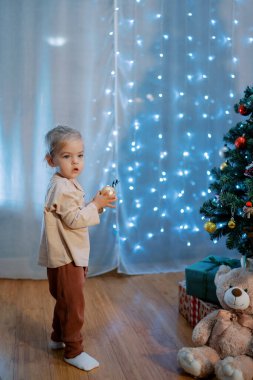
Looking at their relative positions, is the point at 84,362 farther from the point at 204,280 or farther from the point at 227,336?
the point at 204,280

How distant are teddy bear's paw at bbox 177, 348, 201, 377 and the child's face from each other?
0.91 m

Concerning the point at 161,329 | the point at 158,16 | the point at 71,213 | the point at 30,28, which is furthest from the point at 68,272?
the point at 158,16

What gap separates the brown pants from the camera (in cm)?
204

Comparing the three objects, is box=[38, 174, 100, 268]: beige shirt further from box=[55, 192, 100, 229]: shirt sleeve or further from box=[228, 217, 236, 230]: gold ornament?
box=[228, 217, 236, 230]: gold ornament

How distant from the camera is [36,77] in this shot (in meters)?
3.09

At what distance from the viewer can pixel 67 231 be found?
2033 millimetres

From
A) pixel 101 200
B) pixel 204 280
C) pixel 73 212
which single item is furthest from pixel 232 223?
pixel 73 212

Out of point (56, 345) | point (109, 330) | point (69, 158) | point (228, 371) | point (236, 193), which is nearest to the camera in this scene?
point (228, 371)

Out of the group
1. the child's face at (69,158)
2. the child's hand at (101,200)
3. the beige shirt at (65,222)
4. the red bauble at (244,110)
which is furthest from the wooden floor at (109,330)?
the red bauble at (244,110)

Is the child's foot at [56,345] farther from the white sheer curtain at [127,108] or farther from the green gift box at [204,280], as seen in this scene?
the white sheer curtain at [127,108]

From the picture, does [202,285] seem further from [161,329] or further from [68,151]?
[68,151]

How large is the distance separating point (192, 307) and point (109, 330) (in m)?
0.46

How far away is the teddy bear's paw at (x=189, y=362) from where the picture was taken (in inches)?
78.7

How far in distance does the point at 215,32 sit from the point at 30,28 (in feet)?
4.14
